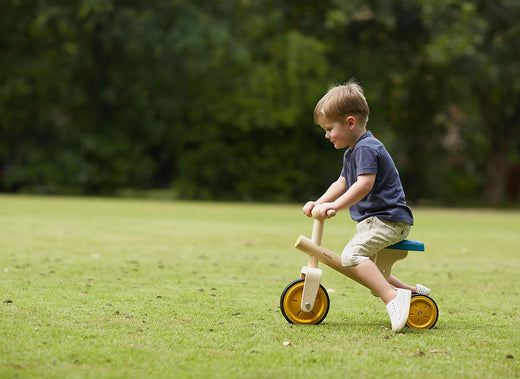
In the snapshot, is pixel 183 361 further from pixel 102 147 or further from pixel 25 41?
pixel 25 41

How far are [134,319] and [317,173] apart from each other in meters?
21.2

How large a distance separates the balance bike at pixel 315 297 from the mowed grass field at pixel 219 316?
0.26 ft

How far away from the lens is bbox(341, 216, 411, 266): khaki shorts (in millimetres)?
4531

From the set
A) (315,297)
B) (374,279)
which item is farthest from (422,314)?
(315,297)

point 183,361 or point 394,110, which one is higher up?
point 394,110

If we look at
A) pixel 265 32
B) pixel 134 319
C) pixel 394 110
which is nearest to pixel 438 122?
pixel 394 110

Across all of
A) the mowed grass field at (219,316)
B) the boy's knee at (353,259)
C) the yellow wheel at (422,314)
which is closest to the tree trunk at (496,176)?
the mowed grass field at (219,316)

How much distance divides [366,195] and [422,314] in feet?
2.68

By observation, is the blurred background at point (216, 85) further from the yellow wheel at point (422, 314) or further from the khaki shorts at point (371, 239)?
the yellow wheel at point (422, 314)

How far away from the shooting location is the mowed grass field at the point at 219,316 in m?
3.43

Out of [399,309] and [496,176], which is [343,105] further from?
[496,176]

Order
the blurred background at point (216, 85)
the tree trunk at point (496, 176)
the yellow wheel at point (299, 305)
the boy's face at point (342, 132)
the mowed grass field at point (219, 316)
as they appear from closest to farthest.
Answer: the mowed grass field at point (219, 316)
the yellow wheel at point (299, 305)
the boy's face at point (342, 132)
the blurred background at point (216, 85)
the tree trunk at point (496, 176)

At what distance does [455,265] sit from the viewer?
8.19 meters

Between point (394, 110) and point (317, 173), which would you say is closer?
point (317, 173)
